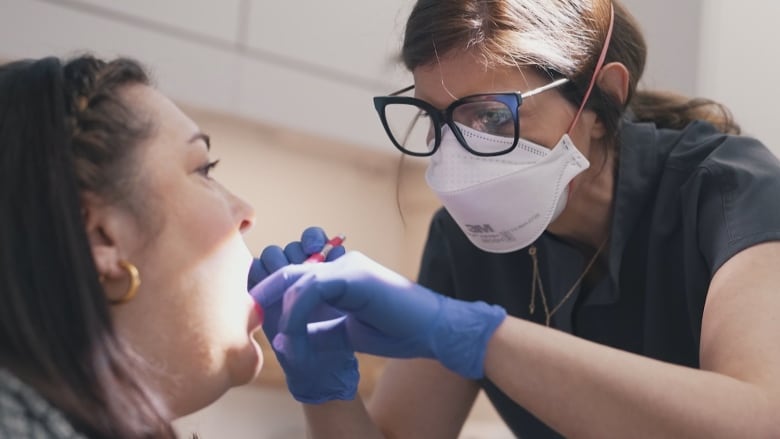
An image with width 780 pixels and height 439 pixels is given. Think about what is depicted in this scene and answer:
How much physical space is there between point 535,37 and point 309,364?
0.59 metres

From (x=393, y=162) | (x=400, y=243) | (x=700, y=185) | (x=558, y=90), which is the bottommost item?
(x=400, y=243)

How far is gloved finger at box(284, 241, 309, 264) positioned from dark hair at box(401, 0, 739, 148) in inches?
13.3

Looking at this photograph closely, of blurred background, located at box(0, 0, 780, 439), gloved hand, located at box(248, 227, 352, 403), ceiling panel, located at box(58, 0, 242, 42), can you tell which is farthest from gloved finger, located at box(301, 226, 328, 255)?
ceiling panel, located at box(58, 0, 242, 42)

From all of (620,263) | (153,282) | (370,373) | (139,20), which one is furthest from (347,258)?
(370,373)

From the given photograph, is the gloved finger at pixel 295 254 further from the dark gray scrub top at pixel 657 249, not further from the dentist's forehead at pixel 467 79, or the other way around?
the dark gray scrub top at pixel 657 249

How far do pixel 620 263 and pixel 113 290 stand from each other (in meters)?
0.85

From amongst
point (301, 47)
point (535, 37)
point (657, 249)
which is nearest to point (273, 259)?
point (535, 37)

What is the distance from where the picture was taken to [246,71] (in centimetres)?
269

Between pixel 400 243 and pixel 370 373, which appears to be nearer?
pixel 370 373

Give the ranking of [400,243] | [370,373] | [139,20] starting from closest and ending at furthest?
[139,20]
[370,373]
[400,243]

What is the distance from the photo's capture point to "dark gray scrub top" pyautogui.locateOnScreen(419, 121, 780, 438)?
55.4 inches

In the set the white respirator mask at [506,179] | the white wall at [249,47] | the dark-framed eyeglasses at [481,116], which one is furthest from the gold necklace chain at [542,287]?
the white wall at [249,47]

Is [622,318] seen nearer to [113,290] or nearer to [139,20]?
[113,290]

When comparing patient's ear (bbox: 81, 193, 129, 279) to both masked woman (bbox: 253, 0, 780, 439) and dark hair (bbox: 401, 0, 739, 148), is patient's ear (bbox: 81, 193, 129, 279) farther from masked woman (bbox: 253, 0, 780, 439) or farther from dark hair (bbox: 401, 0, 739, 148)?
dark hair (bbox: 401, 0, 739, 148)
